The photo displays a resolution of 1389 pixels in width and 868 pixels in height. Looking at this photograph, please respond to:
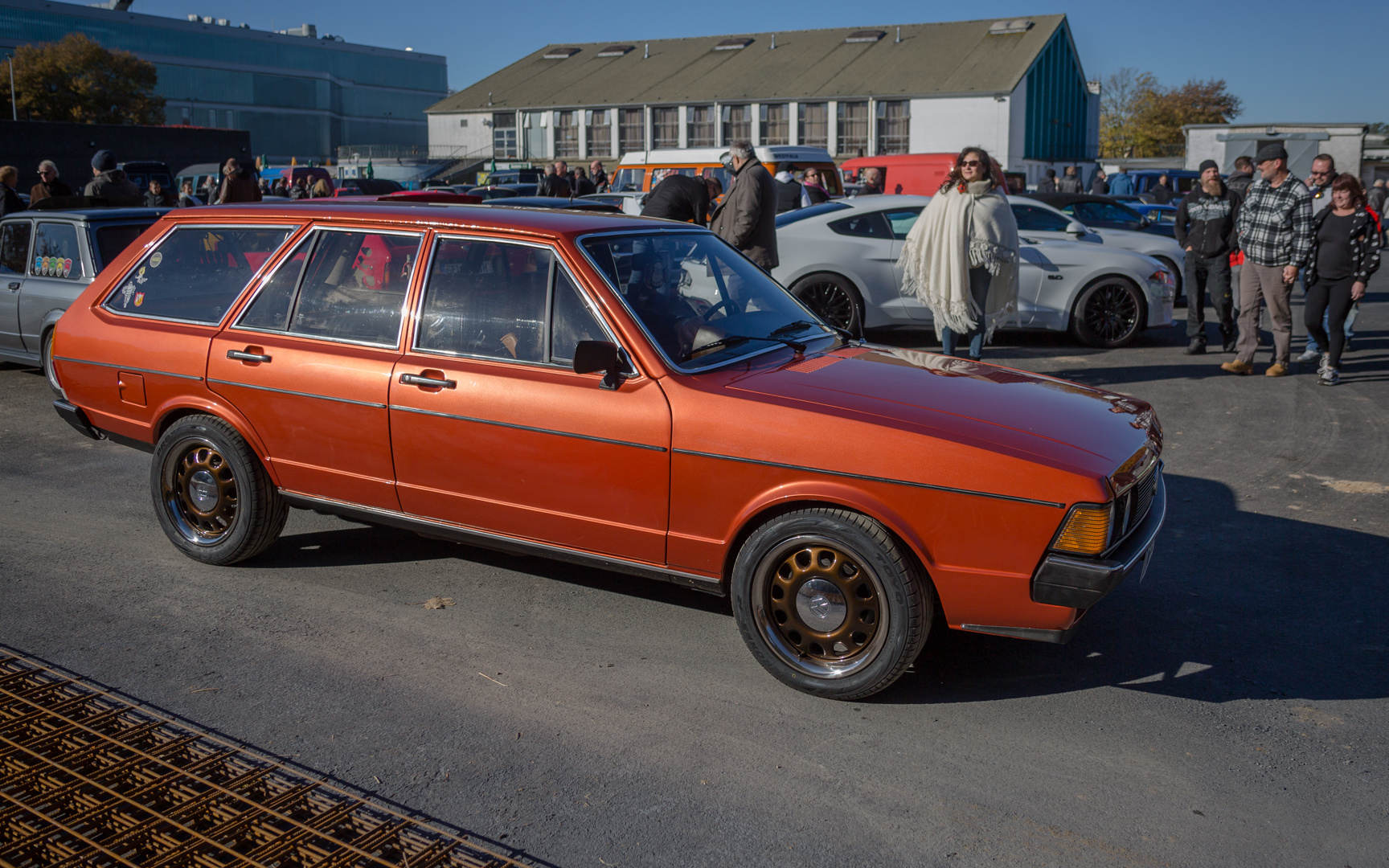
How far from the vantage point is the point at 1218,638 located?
168 inches

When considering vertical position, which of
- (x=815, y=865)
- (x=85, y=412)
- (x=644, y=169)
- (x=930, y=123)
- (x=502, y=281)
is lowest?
(x=815, y=865)

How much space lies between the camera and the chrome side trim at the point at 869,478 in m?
3.40

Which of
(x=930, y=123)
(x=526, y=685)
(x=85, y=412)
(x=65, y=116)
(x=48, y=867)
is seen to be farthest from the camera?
(x=65, y=116)

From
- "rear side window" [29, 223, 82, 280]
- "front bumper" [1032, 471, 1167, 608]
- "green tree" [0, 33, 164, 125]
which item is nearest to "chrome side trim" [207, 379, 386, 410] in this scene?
"front bumper" [1032, 471, 1167, 608]

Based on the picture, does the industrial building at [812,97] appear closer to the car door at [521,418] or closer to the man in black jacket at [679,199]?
the man in black jacket at [679,199]

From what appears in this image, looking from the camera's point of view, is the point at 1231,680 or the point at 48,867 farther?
the point at 1231,680

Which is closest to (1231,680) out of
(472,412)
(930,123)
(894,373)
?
(894,373)

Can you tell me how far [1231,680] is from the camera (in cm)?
391

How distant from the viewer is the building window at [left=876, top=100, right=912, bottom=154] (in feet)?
182

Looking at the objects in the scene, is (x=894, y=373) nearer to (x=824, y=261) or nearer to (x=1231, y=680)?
(x=1231, y=680)

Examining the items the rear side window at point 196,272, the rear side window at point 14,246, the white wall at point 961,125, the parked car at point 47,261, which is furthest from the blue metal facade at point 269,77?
the rear side window at point 196,272

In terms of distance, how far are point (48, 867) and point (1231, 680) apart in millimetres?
3808

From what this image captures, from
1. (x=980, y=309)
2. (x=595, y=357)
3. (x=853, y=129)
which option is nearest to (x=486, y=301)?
(x=595, y=357)

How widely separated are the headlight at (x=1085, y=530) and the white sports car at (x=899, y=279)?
744 centimetres
